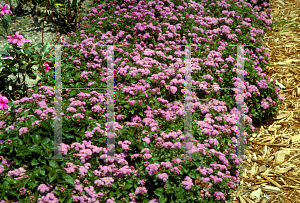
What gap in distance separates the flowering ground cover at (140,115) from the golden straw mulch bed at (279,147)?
301 millimetres

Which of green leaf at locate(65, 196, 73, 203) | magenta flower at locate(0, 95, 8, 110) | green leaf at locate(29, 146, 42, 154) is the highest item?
magenta flower at locate(0, 95, 8, 110)

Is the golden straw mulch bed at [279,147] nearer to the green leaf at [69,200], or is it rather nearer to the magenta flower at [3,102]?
the green leaf at [69,200]

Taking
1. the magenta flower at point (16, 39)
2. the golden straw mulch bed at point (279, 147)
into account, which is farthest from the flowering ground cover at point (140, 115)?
the magenta flower at point (16, 39)

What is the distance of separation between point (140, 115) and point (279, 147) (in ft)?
6.61

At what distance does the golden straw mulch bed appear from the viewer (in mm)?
3367

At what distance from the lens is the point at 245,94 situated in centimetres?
388

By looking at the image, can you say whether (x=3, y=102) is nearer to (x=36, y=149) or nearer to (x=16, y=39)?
(x=36, y=149)

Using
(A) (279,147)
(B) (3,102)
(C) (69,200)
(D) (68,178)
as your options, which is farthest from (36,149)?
(A) (279,147)

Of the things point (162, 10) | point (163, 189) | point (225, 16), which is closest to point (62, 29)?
point (162, 10)

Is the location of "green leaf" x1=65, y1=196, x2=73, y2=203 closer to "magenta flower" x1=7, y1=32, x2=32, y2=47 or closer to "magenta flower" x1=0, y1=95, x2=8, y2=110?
"magenta flower" x1=0, y1=95, x2=8, y2=110

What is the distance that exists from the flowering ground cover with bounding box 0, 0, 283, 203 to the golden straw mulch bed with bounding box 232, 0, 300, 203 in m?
0.30

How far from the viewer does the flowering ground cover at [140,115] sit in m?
2.81

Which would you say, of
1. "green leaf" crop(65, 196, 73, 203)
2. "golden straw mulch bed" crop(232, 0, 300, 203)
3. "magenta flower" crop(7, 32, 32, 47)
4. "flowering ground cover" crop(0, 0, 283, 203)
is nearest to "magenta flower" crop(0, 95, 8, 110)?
"flowering ground cover" crop(0, 0, 283, 203)

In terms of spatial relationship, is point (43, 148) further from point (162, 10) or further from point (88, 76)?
point (162, 10)
